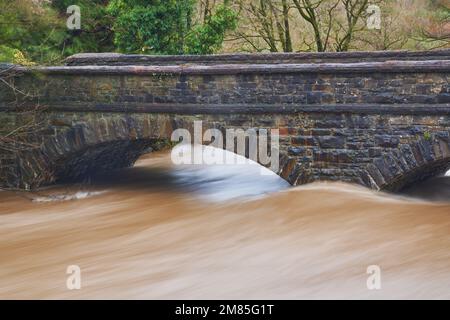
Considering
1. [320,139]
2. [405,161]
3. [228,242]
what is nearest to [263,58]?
[320,139]

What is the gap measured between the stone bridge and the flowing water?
1.80ft

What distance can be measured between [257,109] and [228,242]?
3327 mm

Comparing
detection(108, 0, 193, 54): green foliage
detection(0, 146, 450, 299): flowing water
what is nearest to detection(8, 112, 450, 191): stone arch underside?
detection(0, 146, 450, 299): flowing water

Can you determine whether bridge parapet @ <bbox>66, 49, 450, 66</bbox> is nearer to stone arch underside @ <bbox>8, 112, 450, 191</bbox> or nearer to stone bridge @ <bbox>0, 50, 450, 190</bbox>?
stone bridge @ <bbox>0, 50, 450, 190</bbox>

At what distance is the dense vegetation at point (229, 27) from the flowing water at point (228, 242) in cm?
620

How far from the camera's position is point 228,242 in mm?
11727

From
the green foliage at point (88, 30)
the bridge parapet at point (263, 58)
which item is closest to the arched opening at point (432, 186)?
the bridge parapet at point (263, 58)

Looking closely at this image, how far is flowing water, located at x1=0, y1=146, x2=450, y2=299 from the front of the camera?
9547mm

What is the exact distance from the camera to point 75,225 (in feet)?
44.8

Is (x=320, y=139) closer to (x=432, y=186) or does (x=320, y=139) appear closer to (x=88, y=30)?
(x=432, y=186)

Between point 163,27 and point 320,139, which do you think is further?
point 163,27

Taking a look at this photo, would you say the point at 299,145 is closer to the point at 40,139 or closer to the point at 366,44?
the point at 40,139
